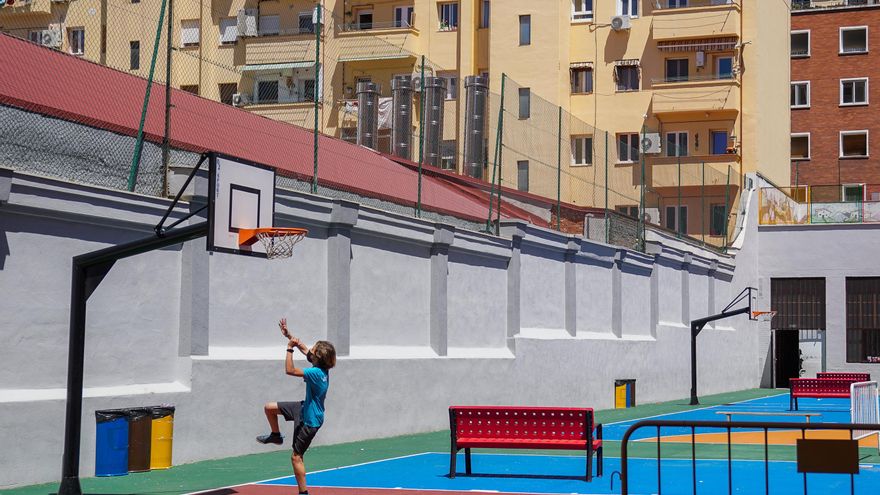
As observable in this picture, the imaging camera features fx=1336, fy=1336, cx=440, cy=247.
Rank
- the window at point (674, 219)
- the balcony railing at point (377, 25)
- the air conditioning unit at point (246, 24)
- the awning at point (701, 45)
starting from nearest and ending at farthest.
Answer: the window at point (674, 219) < the air conditioning unit at point (246, 24) < the awning at point (701, 45) < the balcony railing at point (377, 25)

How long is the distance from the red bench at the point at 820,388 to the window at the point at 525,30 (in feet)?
85.0

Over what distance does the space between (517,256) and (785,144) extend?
3576 centimetres

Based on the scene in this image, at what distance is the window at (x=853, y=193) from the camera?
5624 centimetres

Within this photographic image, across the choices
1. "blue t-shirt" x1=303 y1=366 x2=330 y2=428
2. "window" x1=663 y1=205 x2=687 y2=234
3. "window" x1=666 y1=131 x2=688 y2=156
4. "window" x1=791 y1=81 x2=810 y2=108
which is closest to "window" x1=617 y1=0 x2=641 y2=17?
"window" x1=666 y1=131 x2=688 y2=156

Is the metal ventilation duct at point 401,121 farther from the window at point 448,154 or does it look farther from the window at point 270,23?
the window at point 270,23

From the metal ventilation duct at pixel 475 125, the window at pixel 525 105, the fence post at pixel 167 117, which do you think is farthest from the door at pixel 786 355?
the fence post at pixel 167 117

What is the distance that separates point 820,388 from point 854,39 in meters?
45.0

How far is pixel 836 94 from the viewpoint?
74.4m

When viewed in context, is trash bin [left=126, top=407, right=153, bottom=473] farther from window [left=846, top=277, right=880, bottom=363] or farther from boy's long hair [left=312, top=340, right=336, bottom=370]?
window [left=846, top=277, right=880, bottom=363]

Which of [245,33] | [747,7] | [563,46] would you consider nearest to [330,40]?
[245,33]

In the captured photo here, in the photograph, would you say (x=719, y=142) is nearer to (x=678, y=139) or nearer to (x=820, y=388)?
(x=678, y=139)

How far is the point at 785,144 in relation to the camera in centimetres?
6356

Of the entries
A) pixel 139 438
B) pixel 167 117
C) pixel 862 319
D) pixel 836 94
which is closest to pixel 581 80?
pixel 862 319

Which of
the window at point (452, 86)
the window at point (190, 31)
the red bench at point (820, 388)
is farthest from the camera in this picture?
the window at point (452, 86)
